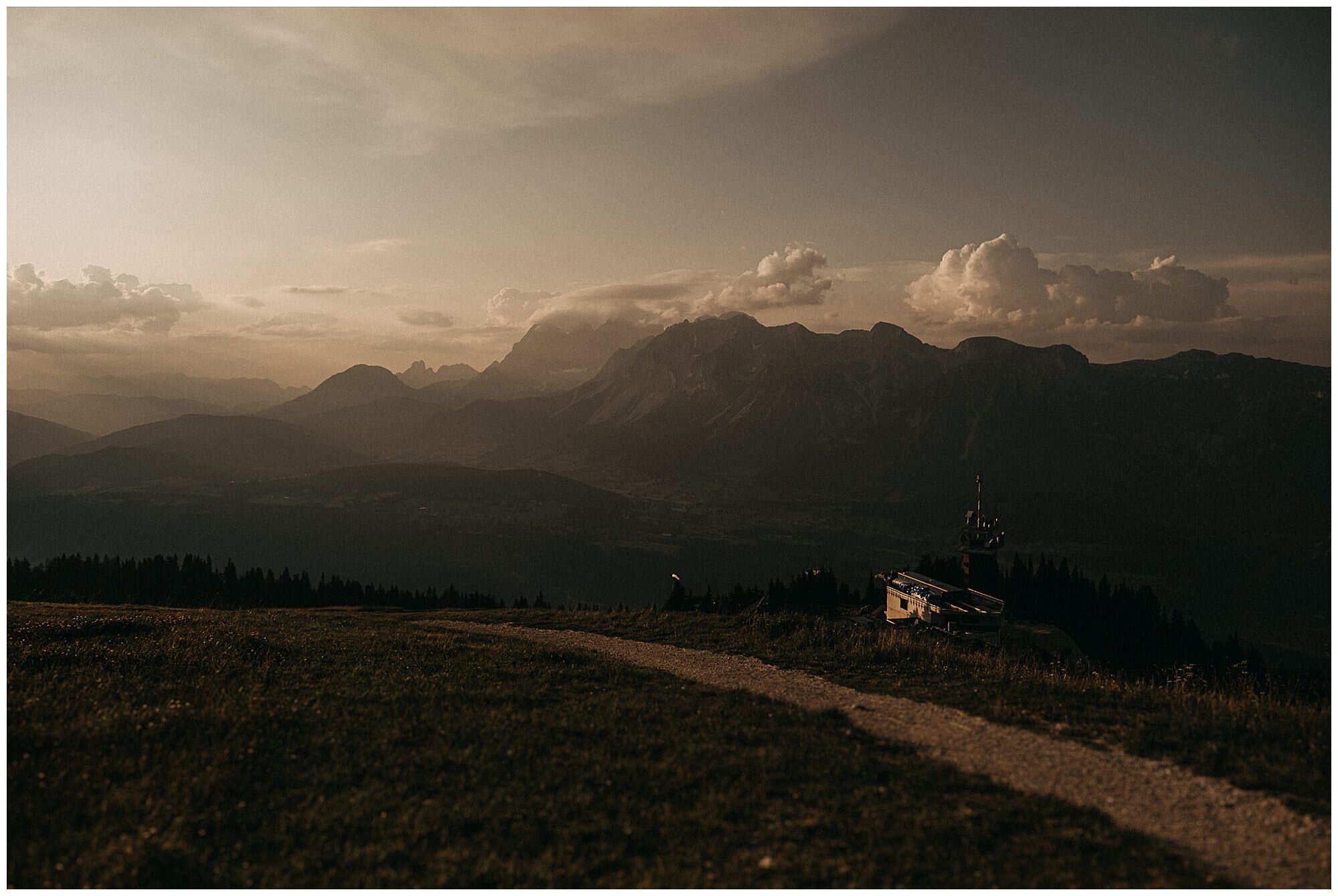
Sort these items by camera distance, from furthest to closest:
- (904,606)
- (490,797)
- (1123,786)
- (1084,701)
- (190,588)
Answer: (190,588)
(904,606)
(1084,701)
(1123,786)
(490,797)

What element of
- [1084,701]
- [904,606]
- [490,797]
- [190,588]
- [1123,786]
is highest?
[1123,786]

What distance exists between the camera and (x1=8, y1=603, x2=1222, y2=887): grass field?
41.1ft

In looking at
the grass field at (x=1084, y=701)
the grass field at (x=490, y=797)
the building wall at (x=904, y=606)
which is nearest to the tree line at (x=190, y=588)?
the building wall at (x=904, y=606)

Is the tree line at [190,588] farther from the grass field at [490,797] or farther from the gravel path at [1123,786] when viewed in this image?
the gravel path at [1123,786]

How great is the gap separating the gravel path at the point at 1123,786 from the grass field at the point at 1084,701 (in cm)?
75

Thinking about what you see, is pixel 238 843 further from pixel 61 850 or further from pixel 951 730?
pixel 951 730

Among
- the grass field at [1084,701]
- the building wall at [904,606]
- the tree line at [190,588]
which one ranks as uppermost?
the grass field at [1084,701]

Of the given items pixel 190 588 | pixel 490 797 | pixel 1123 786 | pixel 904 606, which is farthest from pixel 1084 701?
pixel 190 588

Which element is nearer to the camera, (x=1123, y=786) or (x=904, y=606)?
(x=1123, y=786)

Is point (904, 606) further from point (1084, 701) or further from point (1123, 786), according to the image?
point (1123, 786)

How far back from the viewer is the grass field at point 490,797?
41.1ft

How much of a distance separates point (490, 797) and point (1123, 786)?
517 inches

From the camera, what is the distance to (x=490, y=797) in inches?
584

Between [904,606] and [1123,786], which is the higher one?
[1123,786]
